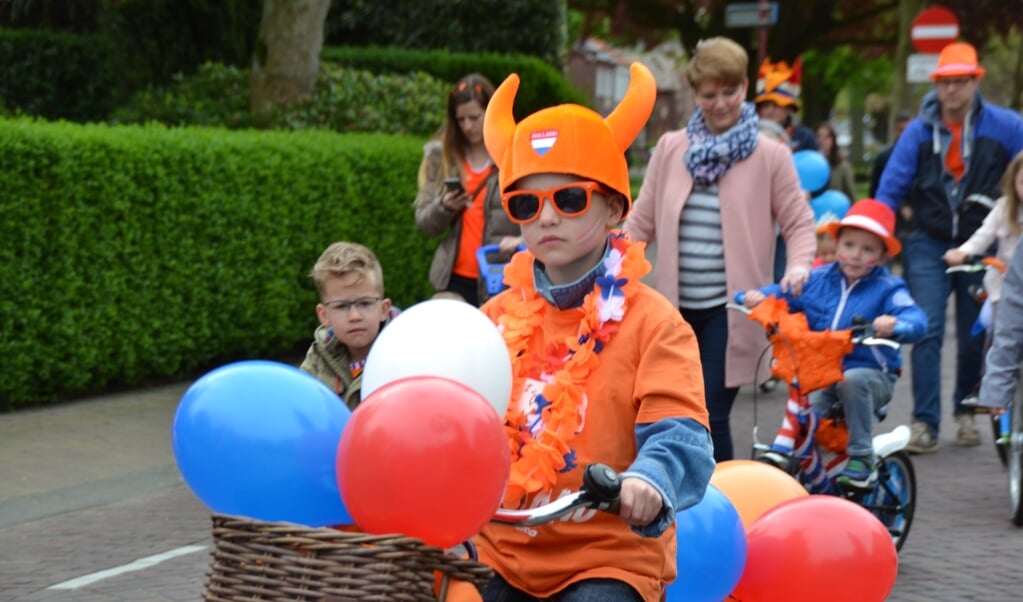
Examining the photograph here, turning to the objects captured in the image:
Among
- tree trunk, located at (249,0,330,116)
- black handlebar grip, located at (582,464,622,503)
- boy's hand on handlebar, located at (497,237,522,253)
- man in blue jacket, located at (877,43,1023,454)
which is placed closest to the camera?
black handlebar grip, located at (582,464,622,503)

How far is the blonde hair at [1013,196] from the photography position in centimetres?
763

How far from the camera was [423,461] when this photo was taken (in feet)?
8.25

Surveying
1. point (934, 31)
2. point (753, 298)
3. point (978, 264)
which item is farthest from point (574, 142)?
point (934, 31)

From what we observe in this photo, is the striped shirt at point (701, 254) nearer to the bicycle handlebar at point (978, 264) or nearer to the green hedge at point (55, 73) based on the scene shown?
the bicycle handlebar at point (978, 264)

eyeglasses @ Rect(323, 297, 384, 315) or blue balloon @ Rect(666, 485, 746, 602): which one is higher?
eyeglasses @ Rect(323, 297, 384, 315)

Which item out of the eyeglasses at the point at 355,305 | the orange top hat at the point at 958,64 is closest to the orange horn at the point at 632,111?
the eyeglasses at the point at 355,305

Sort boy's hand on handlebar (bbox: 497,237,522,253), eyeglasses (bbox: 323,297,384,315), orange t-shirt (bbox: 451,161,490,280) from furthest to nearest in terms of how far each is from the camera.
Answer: orange t-shirt (bbox: 451,161,490,280) < boy's hand on handlebar (bbox: 497,237,522,253) < eyeglasses (bbox: 323,297,384,315)

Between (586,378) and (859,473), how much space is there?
333 centimetres

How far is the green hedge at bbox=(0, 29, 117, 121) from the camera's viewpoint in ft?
61.9

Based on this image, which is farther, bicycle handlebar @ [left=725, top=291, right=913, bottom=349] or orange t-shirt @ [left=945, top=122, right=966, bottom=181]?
orange t-shirt @ [left=945, top=122, right=966, bottom=181]

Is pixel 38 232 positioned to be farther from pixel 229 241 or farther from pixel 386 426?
pixel 386 426

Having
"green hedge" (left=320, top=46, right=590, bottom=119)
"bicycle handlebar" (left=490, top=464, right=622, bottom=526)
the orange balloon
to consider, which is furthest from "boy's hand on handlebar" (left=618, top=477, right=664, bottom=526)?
"green hedge" (left=320, top=46, right=590, bottom=119)

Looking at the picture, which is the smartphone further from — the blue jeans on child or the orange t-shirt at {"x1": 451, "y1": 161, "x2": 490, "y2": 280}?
the blue jeans on child

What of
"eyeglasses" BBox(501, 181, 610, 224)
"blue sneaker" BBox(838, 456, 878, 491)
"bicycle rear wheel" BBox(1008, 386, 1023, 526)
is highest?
"eyeglasses" BBox(501, 181, 610, 224)
